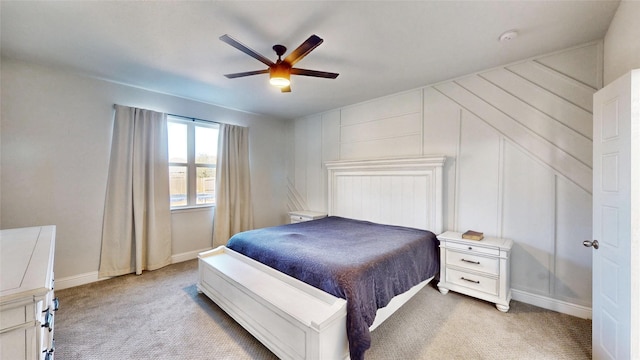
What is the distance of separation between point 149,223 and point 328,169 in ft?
9.25

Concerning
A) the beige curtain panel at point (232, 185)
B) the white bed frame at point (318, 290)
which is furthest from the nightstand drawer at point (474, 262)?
the beige curtain panel at point (232, 185)

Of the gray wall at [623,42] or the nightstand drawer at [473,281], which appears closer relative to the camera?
the gray wall at [623,42]

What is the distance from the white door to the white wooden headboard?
137 centimetres

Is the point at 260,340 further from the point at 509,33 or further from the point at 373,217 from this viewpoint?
the point at 509,33

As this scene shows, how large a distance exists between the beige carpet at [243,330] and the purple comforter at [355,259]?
0.35m

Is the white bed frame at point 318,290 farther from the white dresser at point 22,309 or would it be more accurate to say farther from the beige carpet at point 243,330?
the white dresser at point 22,309

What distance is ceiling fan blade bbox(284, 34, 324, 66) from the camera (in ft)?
5.38

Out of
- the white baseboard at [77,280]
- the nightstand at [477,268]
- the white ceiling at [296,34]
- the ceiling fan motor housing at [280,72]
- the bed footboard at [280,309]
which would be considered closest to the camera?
the bed footboard at [280,309]

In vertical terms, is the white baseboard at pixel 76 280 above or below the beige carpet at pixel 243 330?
above

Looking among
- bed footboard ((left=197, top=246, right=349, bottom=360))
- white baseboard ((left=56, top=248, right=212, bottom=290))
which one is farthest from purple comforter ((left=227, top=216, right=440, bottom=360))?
white baseboard ((left=56, top=248, right=212, bottom=290))

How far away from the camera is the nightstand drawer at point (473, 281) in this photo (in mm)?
2411

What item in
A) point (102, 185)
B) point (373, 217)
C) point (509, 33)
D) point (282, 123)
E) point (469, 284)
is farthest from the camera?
point (282, 123)

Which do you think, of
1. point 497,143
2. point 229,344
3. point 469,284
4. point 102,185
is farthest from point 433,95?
point 102,185

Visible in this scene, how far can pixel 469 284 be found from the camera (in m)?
2.55
